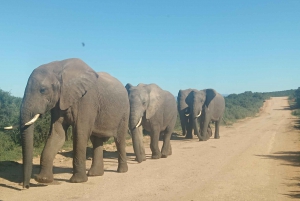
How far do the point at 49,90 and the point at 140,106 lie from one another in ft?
13.1

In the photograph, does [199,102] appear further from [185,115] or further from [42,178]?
[42,178]

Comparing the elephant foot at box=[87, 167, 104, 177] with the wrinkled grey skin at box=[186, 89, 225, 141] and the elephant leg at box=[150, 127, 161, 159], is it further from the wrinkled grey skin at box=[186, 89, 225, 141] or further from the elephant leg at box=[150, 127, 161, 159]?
the wrinkled grey skin at box=[186, 89, 225, 141]

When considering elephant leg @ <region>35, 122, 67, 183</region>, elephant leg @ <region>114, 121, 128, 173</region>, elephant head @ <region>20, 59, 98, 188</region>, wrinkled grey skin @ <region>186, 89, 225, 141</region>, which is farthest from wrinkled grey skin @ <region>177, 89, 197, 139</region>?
elephant leg @ <region>35, 122, 67, 183</region>

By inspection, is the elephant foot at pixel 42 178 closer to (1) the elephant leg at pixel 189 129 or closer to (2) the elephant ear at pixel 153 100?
(2) the elephant ear at pixel 153 100

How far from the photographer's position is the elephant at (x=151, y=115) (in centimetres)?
1034

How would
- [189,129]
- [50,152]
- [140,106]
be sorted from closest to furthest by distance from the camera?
1. [50,152]
2. [140,106]
3. [189,129]

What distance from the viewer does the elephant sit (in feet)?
33.9

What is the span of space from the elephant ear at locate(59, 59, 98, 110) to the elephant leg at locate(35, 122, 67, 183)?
560 millimetres

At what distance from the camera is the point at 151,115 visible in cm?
1115

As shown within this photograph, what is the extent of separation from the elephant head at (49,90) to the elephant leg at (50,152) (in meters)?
0.41

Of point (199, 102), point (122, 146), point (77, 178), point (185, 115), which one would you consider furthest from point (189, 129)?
point (77, 178)

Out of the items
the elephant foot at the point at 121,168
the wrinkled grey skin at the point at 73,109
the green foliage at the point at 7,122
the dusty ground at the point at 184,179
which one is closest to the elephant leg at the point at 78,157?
the wrinkled grey skin at the point at 73,109

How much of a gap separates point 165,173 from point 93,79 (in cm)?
298

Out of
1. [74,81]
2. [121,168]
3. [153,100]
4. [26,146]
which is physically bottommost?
[121,168]
